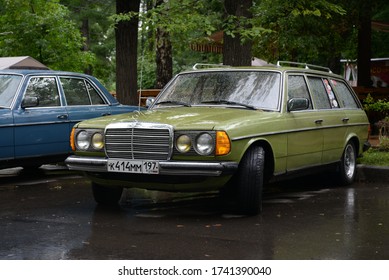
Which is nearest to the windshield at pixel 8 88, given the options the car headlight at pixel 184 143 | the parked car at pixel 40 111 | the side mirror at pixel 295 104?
the parked car at pixel 40 111

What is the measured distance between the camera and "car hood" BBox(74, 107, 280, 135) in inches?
290

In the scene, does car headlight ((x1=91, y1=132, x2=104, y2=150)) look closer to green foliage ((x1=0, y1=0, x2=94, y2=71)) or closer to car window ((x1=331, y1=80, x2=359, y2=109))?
car window ((x1=331, y1=80, x2=359, y2=109))

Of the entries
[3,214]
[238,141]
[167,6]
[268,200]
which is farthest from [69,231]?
[167,6]

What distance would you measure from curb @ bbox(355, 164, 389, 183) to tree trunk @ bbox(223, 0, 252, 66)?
315cm

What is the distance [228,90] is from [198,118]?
3.80 feet

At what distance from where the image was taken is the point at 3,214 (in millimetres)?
7930

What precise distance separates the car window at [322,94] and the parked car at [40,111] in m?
3.59

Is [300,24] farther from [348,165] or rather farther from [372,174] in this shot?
[348,165]

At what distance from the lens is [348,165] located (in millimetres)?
10430

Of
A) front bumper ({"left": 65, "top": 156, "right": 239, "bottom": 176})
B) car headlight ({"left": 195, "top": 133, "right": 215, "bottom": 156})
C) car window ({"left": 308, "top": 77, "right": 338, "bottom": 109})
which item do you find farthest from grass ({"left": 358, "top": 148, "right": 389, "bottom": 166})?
Answer: car headlight ({"left": 195, "top": 133, "right": 215, "bottom": 156})

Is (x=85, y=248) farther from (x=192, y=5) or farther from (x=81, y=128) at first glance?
(x=192, y=5)

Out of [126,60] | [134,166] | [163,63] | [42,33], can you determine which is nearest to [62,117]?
[134,166]

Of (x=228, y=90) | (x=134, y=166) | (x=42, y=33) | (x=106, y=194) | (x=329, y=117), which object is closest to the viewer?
(x=134, y=166)
